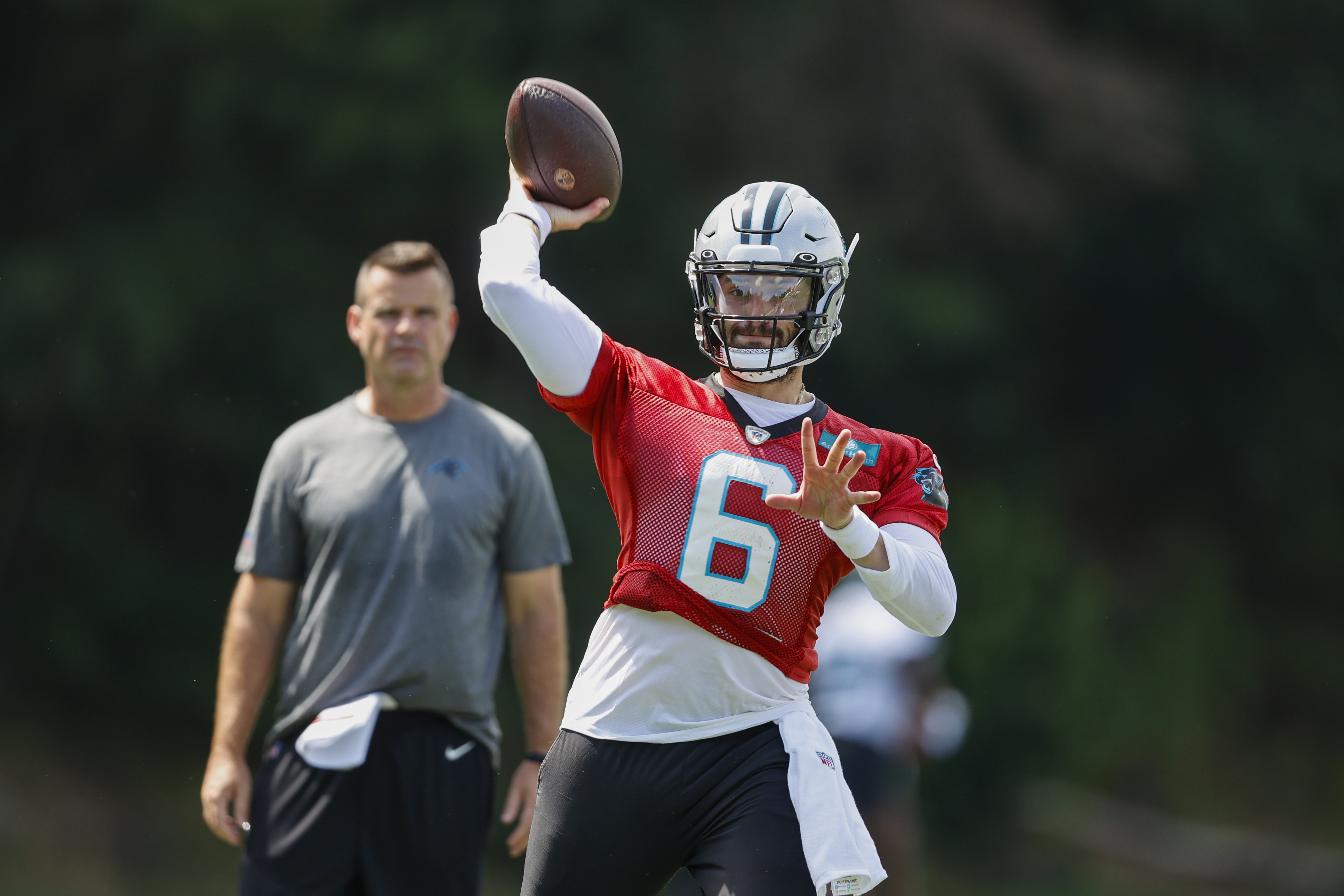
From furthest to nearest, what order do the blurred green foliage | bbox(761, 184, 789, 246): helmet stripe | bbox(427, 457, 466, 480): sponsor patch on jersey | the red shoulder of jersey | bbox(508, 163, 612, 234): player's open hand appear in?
the blurred green foliage, bbox(427, 457, 466, 480): sponsor patch on jersey, bbox(508, 163, 612, 234): player's open hand, bbox(761, 184, 789, 246): helmet stripe, the red shoulder of jersey

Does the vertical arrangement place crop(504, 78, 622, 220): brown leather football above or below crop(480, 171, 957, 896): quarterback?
above

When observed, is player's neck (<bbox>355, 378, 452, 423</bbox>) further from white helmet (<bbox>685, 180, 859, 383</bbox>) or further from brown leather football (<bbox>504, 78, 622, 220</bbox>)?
white helmet (<bbox>685, 180, 859, 383</bbox>)

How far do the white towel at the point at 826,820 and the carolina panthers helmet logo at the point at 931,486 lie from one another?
1.85ft

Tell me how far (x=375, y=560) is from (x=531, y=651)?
1.80ft

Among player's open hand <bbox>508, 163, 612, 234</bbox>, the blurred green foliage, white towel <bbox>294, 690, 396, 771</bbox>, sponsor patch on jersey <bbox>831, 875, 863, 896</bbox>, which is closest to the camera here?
sponsor patch on jersey <bbox>831, 875, 863, 896</bbox>

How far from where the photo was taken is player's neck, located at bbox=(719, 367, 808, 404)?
3289 mm

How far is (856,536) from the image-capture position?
9.26 feet

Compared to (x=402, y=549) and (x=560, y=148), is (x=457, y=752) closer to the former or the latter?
(x=402, y=549)

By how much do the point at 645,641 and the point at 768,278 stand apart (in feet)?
2.77

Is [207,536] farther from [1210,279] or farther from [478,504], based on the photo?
[1210,279]

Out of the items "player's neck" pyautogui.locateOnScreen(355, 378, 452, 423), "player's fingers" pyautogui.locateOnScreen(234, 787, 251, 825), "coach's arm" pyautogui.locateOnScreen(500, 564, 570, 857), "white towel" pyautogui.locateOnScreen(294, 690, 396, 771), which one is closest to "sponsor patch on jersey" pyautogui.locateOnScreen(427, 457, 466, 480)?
"player's neck" pyautogui.locateOnScreen(355, 378, 452, 423)

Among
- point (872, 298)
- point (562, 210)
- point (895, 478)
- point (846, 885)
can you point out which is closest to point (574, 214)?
point (562, 210)

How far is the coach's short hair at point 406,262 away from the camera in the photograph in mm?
4582

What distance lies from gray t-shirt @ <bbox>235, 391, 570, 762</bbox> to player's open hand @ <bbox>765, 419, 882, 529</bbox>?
1.69 m
